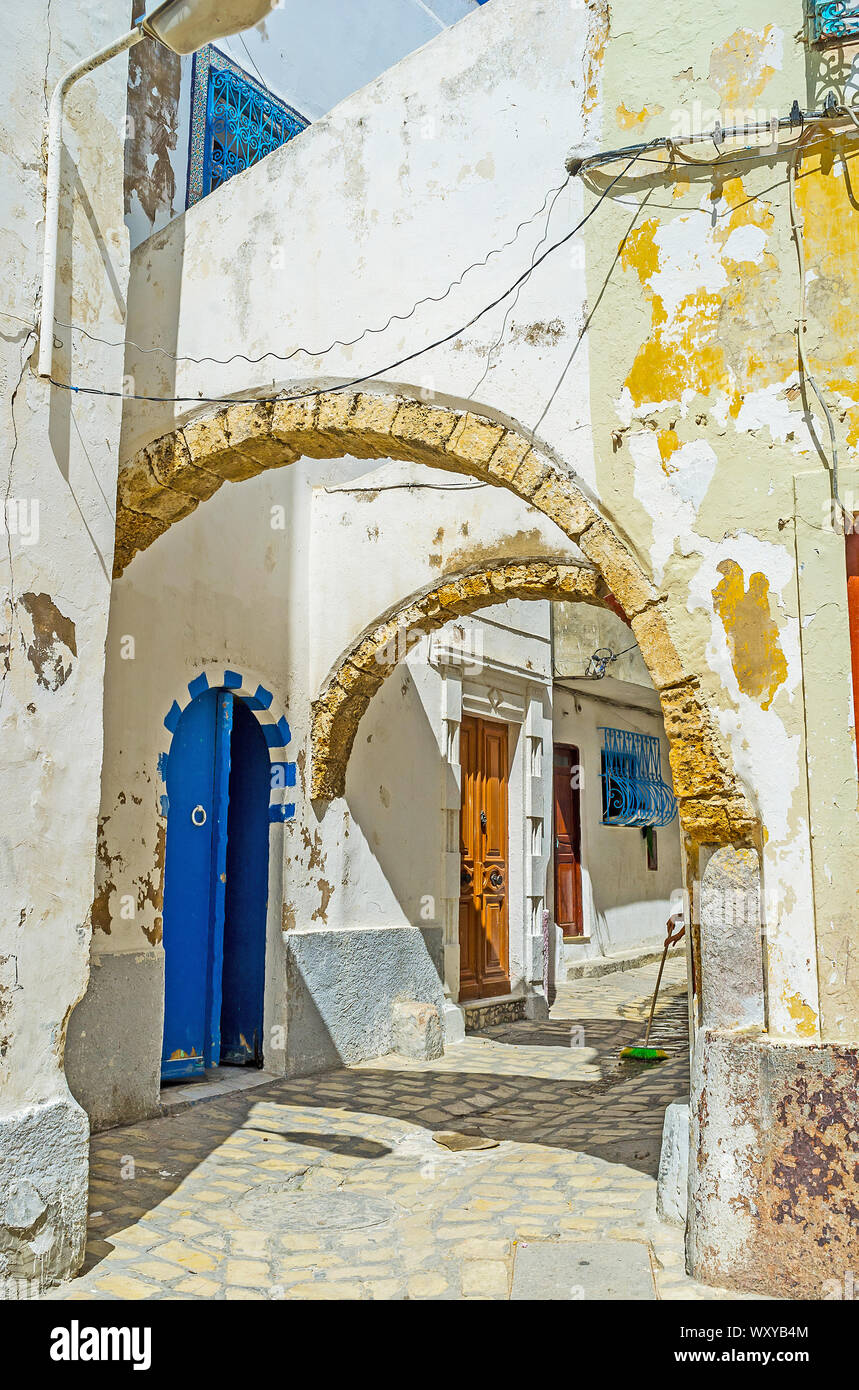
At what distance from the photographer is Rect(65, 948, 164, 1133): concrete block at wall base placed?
5.12m

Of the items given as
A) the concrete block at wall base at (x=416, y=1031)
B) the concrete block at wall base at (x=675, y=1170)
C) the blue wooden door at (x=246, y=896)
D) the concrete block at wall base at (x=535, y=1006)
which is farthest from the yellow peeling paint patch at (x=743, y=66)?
Answer: the concrete block at wall base at (x=535, y=1006)

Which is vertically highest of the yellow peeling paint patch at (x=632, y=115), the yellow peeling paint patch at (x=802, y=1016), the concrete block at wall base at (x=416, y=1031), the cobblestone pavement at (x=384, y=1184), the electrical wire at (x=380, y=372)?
the yellow peeling paint patch at (x=632, y=115)

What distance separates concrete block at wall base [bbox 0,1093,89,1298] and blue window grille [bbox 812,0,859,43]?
14.2 feet

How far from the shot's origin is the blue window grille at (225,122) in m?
6.46

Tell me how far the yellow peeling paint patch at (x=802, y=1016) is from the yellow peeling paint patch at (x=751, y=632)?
A: 0.92 meters

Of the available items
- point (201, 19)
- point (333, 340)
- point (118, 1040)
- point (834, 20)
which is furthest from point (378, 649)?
point (834, 20)

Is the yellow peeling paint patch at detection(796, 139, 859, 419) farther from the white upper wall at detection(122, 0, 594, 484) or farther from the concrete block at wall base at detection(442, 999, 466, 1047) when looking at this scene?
the concrete block at wall base at detection(442, 999, 466, 1047)

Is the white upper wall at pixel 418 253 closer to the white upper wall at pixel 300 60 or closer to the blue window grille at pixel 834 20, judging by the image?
the blue window grille at pixel 834 20

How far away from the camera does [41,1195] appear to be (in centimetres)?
336

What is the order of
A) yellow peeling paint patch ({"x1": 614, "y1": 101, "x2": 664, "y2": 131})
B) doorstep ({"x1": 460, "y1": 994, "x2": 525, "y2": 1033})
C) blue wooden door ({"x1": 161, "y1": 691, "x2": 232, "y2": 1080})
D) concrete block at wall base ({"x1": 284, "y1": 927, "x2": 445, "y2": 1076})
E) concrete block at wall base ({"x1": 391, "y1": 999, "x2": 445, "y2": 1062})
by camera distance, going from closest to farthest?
yellow peeling paint patch ({"x1": 614, "y1": 101, "x2": 664, "y2": 131}) → blue wooden door ({"x1": 161, "y1": 691, "x2": 232, "y2": 1080}) → concrete block at wall base ({"x1": 284, "y1": 927, "x2": 445, "y2": 1076}) → concrete block at wall base ({"x1": 391, "y1": 999, "x2": 445, "y2": 1062}) → doorstep ({"x1": 460, "y1": 994, "x2": 525, "y2": 1033})

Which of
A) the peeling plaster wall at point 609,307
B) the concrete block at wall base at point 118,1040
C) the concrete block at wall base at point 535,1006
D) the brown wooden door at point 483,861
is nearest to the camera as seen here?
the peeling plaster wall at point 609,307

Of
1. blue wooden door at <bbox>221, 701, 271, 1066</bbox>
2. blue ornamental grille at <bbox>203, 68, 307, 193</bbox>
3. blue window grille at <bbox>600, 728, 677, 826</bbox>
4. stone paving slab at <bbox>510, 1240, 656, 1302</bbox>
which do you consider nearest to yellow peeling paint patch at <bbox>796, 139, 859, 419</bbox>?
stone paving slab at <bbox>510, 1240, 656, 1302</bbox>

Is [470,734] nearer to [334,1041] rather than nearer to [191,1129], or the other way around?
[334,1041]

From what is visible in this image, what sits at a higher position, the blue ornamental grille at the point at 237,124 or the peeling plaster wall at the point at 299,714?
the blue ornamental grille at the point at 237,124
